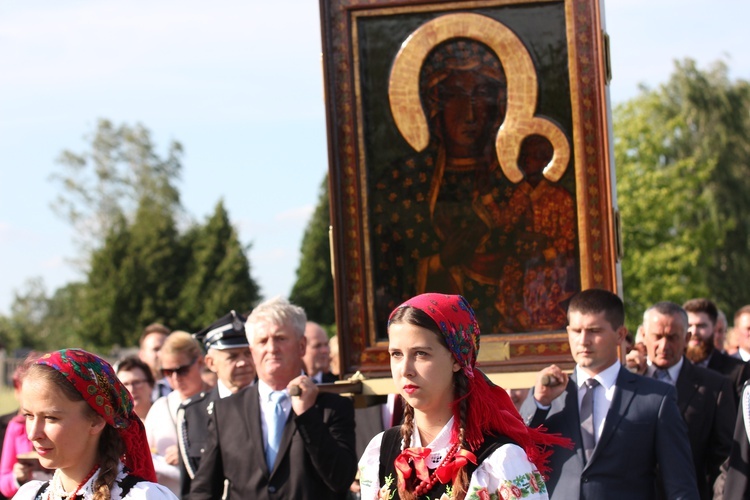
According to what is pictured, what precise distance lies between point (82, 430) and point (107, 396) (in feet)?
0.48

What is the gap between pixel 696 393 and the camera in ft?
23.4

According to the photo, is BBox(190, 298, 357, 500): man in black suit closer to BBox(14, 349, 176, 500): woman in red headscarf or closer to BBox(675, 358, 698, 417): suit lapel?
BBox(14, 349, 176, 500): woman in red headscarf

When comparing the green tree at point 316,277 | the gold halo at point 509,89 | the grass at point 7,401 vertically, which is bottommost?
the grass at point 7,401

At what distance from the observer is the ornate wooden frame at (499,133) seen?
6.82 metres

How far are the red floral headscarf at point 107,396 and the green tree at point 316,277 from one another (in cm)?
5515

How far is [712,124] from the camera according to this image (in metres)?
41.3

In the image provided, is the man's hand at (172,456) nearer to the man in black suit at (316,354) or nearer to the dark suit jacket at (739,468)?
the man in black suit at (316,354)

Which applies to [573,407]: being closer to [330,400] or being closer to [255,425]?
[330,400]

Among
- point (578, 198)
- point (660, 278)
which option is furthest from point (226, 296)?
point (578, 198)

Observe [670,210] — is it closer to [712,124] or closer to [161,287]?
[712,124]

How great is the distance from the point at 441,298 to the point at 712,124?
1540 inches

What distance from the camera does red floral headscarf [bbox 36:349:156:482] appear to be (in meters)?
4.26

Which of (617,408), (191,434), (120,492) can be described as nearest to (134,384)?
(191,434)

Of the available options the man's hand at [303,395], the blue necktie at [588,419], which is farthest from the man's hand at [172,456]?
the blue necktie at [588,419]
